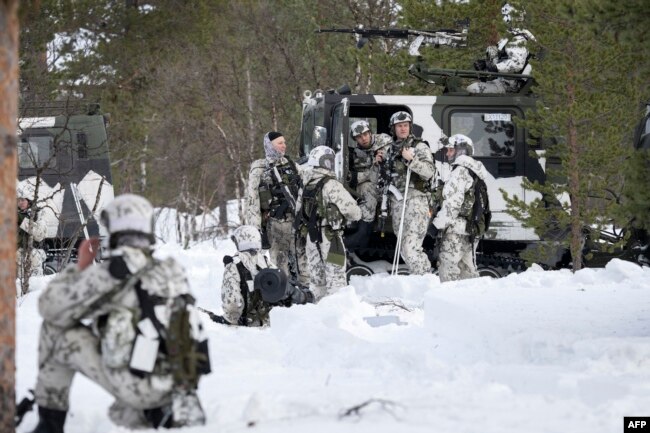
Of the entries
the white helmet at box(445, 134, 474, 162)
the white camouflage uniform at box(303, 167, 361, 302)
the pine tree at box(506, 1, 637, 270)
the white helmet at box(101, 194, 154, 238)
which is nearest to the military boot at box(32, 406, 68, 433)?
the white helmet at box(101, 194, 154, 238)

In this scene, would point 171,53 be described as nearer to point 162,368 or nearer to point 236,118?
point 236,118

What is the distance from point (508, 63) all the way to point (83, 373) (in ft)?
30.3

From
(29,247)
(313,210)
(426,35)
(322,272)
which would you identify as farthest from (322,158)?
(426,35)

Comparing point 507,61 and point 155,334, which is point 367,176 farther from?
point 155,334

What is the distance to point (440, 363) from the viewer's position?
6.50 meters

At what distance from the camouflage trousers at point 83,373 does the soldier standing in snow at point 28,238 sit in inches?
231

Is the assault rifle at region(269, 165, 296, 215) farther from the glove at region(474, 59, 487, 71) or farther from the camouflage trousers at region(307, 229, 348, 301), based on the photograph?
the glove at region(474, 59, 487, 71)

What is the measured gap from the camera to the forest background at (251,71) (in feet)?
41.5

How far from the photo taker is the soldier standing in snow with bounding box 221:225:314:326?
891cm

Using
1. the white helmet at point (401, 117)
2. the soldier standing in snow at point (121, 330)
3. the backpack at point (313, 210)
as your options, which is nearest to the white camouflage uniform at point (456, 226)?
the white helmet at point (401, 117)

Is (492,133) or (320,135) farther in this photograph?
(492,133)

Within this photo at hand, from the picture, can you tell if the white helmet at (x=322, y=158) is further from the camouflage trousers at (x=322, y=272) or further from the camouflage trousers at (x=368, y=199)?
the camouflage trousers at (x=368, y=199)

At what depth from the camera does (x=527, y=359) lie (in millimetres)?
6691

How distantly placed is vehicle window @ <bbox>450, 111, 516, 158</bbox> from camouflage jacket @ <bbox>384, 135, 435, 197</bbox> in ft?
3.79
